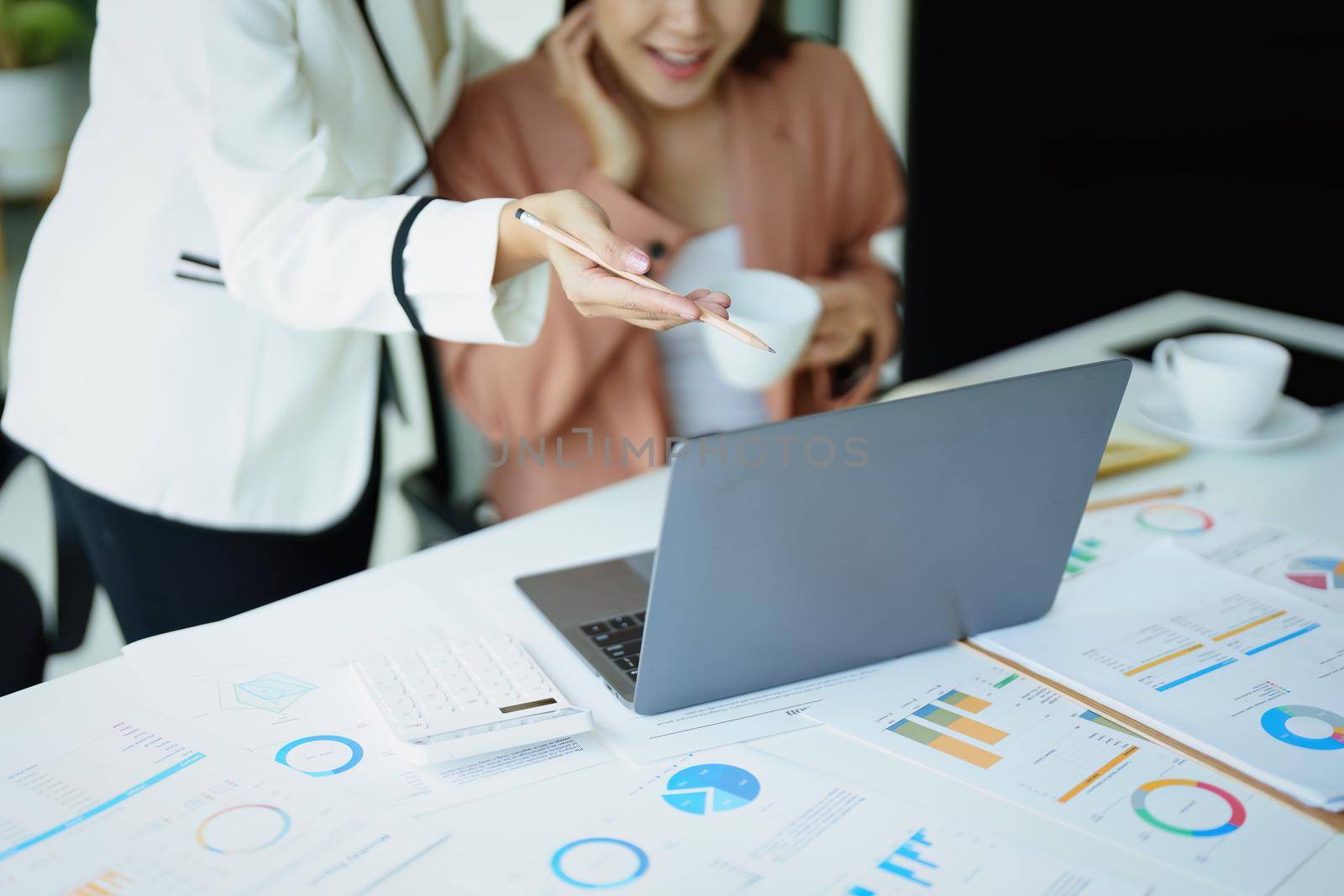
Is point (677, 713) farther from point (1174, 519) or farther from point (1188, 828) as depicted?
point (1174, 519)

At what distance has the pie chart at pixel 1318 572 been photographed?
112cm

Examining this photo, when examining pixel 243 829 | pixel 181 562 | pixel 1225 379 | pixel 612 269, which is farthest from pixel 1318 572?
pixel 181 562

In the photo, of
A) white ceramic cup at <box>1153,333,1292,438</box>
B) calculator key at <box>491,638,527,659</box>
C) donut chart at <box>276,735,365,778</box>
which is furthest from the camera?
white ceramic cup at <box>1153,333,1292,438</box>

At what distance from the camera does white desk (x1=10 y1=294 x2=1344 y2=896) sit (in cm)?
77

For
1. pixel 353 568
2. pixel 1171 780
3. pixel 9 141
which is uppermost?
pixel 9 141

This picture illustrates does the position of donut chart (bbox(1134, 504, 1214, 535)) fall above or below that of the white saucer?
below

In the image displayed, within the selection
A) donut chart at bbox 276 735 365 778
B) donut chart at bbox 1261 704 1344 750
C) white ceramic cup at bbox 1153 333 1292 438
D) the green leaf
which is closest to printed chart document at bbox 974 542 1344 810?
donut chart at bbox 1261 704 1344 750

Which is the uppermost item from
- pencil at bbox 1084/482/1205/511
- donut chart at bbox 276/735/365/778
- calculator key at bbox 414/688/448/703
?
calculator key at bbox 414/688/448/703

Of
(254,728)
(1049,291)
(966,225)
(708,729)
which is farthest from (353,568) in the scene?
(1049,291)

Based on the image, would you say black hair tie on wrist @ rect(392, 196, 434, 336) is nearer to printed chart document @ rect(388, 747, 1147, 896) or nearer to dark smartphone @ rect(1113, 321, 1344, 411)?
printed chart document @ rect(388, 747, 1147, 896)

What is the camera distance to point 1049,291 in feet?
9.50

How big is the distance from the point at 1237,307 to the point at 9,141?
1735 mm

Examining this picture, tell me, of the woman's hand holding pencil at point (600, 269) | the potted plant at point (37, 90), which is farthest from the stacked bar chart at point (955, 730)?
the potted plant at point (37, 90)

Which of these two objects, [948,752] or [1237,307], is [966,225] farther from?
[948,752]
